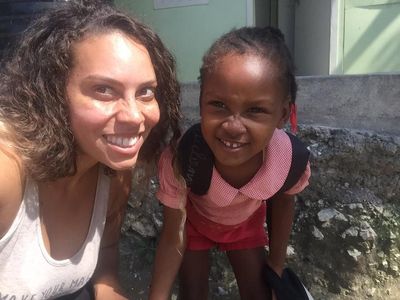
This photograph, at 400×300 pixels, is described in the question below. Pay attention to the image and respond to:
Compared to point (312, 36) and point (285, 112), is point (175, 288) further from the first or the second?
point (312, 36)

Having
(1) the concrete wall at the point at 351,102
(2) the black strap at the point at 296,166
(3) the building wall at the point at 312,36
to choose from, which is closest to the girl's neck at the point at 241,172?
(2) the black strap at the point at 296,166

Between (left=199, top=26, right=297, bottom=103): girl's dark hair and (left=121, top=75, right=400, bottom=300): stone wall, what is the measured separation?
3.16 feet

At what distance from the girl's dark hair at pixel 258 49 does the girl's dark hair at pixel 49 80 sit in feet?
0.88

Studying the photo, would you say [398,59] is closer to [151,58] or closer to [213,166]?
[213,166]

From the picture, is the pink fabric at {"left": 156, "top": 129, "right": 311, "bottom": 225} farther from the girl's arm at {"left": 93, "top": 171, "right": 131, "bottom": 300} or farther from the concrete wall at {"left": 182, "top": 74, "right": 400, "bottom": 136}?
the concrete wall at {"left": 182, "top": 74, "right": 400, "bottom": 136}

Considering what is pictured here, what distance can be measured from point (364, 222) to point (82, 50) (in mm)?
1725

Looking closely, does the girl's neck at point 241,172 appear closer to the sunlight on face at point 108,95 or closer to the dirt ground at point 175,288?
the sunlight on face at point 108,95

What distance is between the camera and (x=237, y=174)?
1.96 metres

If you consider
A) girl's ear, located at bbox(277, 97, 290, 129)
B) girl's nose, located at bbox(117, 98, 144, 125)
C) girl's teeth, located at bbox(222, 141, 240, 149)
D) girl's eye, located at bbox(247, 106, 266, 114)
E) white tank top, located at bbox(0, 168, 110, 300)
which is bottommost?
white tank top, located at bbox(0, 168, 110, 300)

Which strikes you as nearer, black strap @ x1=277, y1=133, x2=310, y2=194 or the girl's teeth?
the girl's teeth

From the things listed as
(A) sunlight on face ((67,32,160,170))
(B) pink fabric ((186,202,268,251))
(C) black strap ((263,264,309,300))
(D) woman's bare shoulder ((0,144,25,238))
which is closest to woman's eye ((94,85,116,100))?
(A) sunlight on face ((67,32,160,170))

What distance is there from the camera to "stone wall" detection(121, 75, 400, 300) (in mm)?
2438

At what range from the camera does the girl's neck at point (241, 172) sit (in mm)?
1949

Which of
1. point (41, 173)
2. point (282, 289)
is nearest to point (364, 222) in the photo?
point (282, 289)
